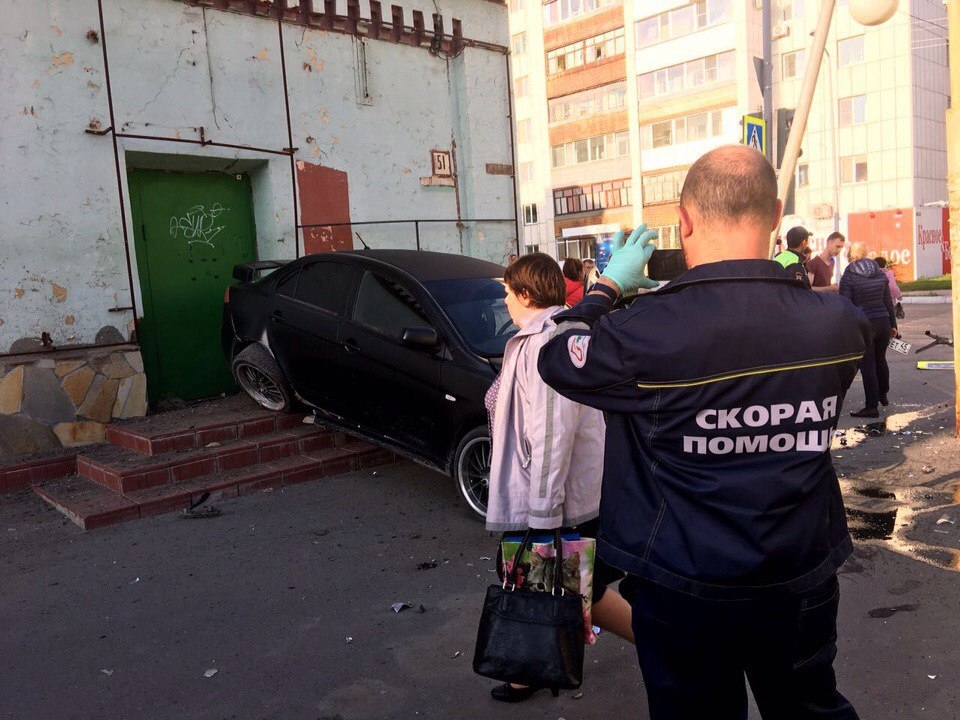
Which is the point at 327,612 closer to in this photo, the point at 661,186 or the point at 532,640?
the point at 532,640

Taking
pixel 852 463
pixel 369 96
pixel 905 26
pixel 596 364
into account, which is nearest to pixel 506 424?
pixel 596 364

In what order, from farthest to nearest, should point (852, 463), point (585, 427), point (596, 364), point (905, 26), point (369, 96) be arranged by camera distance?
1. point (905, 26)
2. point (369, 96)
3. point (852, 463)
4. point (585, 427)
5. point (596, 364)

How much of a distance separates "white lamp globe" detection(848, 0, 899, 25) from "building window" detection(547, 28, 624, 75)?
119 ft

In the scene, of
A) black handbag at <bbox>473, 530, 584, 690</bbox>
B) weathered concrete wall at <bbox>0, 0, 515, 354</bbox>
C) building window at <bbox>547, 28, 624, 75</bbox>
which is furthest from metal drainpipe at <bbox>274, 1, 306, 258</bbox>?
building window at <bbox>547, 28, 624, 75</bbox>

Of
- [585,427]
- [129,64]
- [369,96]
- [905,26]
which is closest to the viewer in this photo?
[585,427]

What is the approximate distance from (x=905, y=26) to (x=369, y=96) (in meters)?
35.2

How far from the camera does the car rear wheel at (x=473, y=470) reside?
5.39 meters

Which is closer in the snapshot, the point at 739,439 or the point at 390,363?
the point at 739,439

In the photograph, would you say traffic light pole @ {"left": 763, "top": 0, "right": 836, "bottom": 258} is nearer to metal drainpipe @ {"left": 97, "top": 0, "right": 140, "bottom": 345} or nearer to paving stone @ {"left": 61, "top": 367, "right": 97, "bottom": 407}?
metal drainpipe @ {"left": 97, "top": 0, "right": 140, "bottom": 345}

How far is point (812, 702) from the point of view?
188 cm

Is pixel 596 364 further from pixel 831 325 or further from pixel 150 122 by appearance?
pixel 150 122

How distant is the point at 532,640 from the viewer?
2582mm

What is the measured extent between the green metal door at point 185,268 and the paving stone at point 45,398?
40.0 inches

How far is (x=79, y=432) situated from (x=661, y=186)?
124ft
